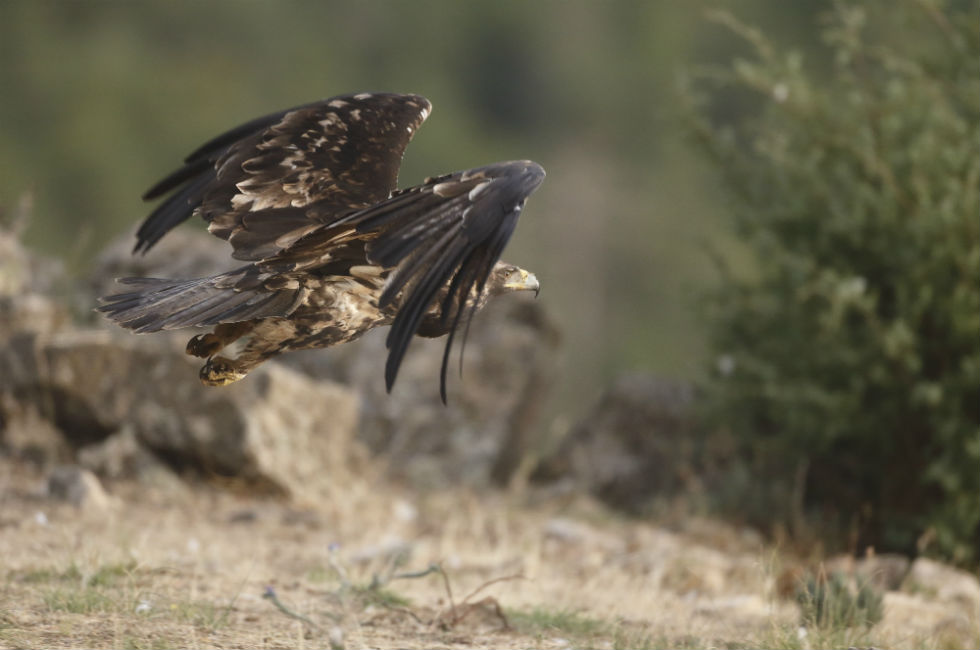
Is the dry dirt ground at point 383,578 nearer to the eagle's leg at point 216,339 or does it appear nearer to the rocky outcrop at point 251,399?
the rocky outcrop at point 251,399

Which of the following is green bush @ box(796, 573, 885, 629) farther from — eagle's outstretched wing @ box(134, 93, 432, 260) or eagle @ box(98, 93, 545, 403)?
eagle's outstretched wing @ box(134, 93, 432, 260)

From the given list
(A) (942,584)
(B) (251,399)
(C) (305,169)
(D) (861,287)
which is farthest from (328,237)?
(A) (942,584)

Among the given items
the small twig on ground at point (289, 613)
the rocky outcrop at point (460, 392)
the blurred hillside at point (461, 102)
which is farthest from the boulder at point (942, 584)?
the blurred hillside at point (461, 102)

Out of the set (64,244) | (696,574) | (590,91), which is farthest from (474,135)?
(696,574)

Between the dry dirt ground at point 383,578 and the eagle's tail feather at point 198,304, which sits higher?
the eagle's tail feather at point 198,304

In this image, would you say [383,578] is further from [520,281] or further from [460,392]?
[460,392]

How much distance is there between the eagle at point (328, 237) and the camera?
3.93 m

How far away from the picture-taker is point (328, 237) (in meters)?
4.35

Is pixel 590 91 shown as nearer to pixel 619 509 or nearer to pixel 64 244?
pixel 64 244

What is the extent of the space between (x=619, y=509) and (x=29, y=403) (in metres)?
4.11

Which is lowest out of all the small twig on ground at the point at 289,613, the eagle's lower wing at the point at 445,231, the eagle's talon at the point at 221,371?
the small twig on ground at the point at 289,613

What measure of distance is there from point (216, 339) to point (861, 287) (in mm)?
3870

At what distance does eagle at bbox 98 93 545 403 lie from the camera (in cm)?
393

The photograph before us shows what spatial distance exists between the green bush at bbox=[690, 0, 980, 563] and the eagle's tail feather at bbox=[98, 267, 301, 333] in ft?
12.1
